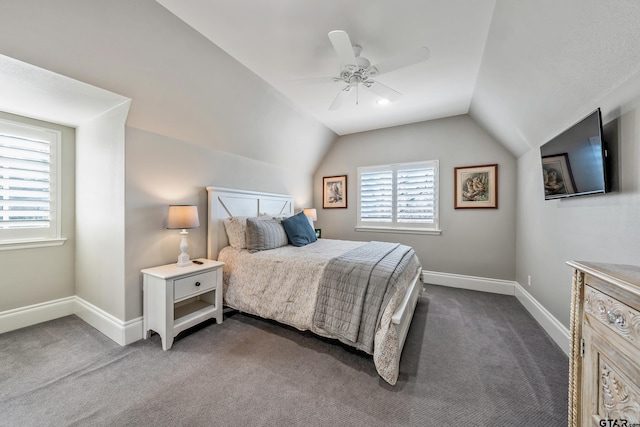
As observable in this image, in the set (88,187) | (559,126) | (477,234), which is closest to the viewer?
(559,126)

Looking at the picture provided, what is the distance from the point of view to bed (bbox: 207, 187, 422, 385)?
192 cm

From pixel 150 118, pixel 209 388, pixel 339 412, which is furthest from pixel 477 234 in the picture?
pixel 150 118

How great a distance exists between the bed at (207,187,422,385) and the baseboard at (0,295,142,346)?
36.3 inches

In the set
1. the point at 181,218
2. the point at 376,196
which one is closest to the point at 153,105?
the point at 181,218

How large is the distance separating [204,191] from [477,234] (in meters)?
4.11

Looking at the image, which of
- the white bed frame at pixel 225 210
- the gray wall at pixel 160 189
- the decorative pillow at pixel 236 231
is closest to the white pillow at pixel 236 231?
the decorative pillow at pixel 236 231

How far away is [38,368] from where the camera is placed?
195cm

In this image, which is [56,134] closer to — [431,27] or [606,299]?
[431,27]

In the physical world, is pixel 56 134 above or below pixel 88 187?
above

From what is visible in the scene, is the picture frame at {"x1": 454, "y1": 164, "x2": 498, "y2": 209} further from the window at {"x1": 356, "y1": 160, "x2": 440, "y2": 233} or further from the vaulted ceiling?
the vaulted ceiling

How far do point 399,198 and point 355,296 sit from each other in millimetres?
2884

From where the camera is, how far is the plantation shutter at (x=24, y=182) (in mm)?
2453

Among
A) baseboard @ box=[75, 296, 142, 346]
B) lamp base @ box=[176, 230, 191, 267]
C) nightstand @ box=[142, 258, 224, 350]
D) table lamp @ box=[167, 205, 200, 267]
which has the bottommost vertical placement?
baseboard @ box=[75, 296, 142, 346]

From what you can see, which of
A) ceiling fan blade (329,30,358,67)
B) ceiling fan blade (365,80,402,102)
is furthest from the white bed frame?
ceiling fan blade (329,30,358,67)
